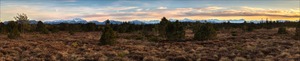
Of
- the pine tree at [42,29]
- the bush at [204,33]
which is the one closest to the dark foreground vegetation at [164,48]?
the bush at [204,33]

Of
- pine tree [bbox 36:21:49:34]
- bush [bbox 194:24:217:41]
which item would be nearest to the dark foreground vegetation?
bush [bbox 194:24:217:41]

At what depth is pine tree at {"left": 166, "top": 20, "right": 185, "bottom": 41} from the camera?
4465 centimetres

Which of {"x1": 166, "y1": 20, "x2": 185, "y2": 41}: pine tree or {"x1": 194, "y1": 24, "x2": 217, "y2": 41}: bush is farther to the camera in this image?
{"x1": 166, "y1": 20, "x2": 185, "y2": 41}: pine tree

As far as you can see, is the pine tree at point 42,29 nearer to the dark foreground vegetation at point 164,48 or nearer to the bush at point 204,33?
the dark foreground vegetation at point 164,48

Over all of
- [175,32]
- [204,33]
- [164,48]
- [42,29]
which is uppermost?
[175,32]

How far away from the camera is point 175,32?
146ft

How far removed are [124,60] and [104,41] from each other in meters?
14.2

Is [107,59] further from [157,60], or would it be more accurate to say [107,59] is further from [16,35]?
[16,35]

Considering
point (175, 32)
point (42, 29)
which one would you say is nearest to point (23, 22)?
point (42, 29)

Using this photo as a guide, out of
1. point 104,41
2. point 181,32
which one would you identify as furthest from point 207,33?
point 104,41

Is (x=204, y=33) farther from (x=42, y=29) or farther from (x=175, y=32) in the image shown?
(x=42, y=29)

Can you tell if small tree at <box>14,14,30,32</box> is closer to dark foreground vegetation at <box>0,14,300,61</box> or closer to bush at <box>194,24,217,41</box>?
dark foreground vegetation at <box>0,14,300,61</box>

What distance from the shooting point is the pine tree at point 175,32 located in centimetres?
4465

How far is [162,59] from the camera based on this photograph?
23062 millimetres
